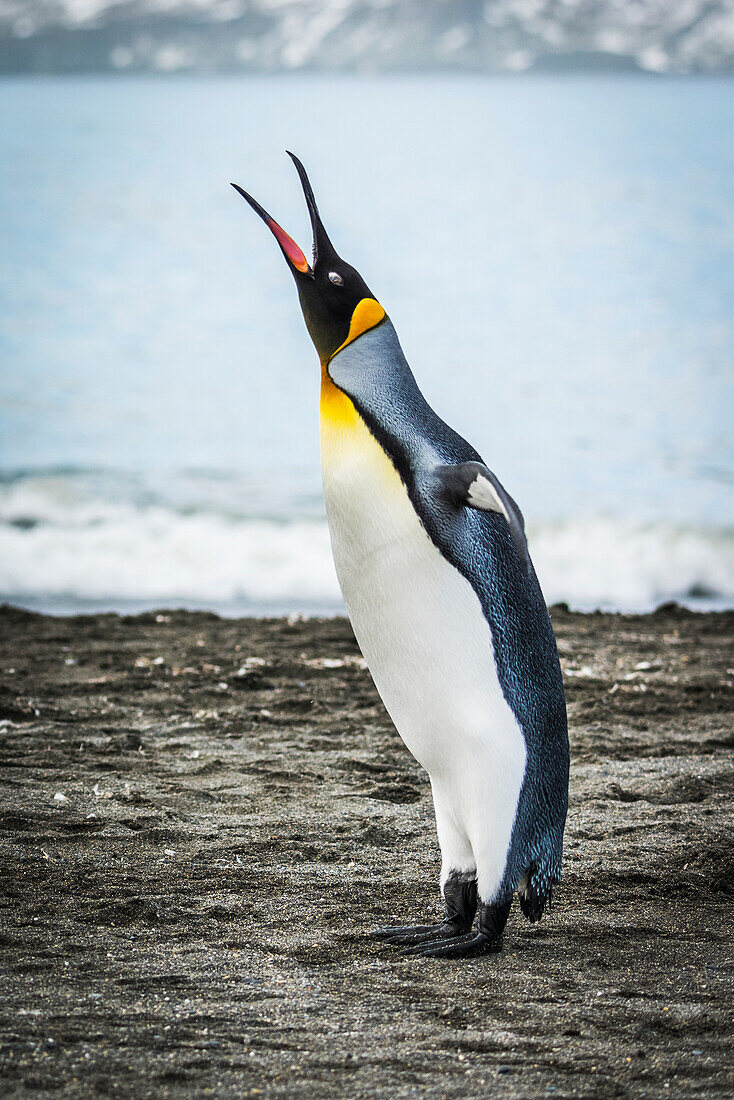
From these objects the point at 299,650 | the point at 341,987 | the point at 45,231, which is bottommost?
the point at 341,987

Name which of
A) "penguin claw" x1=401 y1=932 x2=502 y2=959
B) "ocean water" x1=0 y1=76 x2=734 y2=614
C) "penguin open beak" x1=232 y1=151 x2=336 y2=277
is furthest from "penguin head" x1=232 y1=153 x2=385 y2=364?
"ocean water" x1=0 y1=76 x2=734 y2=614

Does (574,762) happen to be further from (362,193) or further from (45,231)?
(362,193)

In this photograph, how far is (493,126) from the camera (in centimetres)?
2752

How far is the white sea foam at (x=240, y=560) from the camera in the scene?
9.23m

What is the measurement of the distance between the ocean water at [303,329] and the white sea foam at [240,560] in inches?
1.4

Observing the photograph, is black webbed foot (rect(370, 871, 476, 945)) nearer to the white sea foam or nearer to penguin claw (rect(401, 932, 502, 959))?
penguin claw (rect(401, 932, 502, 959))

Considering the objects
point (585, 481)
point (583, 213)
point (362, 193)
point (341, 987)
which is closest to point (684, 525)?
point (585, 481)

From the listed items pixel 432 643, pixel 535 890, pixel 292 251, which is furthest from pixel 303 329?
pixel 535 890

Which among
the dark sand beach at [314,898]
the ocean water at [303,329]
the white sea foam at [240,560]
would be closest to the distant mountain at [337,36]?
the ocean water at [303,329]

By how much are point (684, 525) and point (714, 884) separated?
→ 8032 millimetres

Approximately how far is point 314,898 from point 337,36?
25.4 meters

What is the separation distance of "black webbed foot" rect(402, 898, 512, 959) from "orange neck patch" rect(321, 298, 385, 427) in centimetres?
118

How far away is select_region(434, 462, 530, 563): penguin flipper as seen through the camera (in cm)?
247

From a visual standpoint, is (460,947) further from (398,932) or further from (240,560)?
(240,560)
